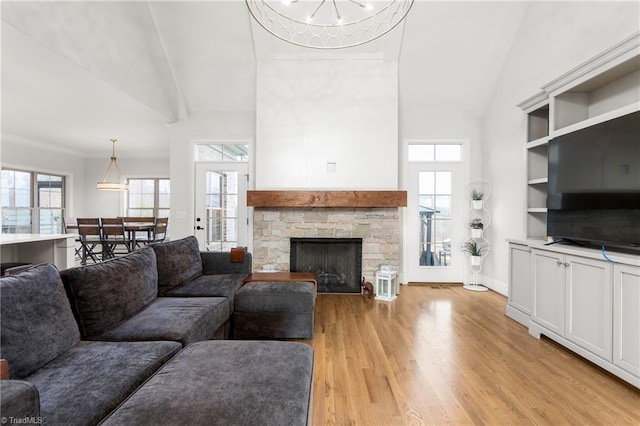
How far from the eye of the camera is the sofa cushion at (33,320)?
113 centimetres

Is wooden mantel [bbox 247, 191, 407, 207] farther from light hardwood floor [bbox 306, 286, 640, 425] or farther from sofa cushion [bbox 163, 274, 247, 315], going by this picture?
light hardwood floor [bbox 306, 286, 640, 425]

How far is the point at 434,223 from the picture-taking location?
4.57m

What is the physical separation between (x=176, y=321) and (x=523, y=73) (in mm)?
4676

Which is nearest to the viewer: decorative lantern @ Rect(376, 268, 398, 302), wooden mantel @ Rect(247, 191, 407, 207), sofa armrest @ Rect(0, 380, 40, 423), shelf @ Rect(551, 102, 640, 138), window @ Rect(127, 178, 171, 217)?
sofa armrest @ Rect(0, 380, 40, 423)

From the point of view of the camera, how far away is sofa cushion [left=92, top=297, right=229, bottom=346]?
64.5 inches

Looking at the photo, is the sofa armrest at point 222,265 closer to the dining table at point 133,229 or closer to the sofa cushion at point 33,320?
the sofa cushion at point 33,320

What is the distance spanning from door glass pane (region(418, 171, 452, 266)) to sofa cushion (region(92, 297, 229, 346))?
3.36 metres

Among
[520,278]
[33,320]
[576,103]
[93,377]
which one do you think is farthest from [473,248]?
[33,320]

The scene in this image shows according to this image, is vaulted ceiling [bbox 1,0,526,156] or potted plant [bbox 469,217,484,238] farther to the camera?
potted plant [bbox 469,217,484,238]

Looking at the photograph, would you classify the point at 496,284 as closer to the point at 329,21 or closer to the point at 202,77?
the point at 329,21

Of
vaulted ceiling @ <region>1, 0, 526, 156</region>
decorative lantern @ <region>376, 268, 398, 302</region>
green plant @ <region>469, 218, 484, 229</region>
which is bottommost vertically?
decorative lantern @ <region>376, 268, 398, 302</region>

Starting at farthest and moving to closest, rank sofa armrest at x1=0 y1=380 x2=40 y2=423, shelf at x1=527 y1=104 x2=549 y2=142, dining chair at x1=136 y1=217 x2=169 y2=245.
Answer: dining chair at x1=136 y1=217 x2=169 y2=245 < shelf at x1=527 y1=104 x2=549 y2=142 < sofa armrest at x1=0 y1=380 x2=40 y2=423

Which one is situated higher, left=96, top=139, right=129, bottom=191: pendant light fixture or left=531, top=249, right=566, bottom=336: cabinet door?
left=96, top=139, right=129, bottom=191: pendant light fixture

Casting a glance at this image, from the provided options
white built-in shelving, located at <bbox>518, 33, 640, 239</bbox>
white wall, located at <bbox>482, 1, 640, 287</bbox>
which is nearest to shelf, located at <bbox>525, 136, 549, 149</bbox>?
white built-in shelving, located at <bbox>518, 33, 640, 239</bbox>
